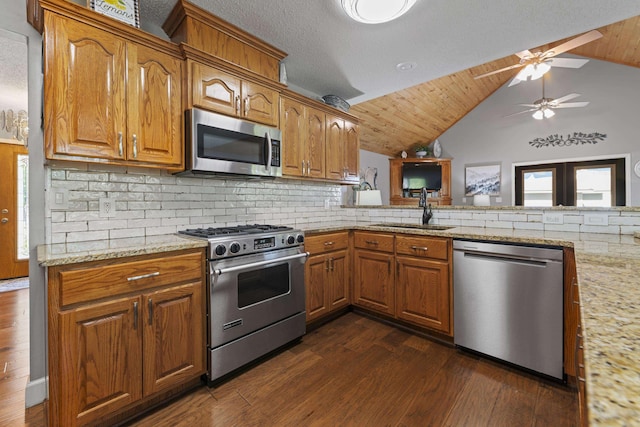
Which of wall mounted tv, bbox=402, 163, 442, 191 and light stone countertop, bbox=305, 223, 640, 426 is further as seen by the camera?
wall mounted tv, bbox=402, 163, 442, 191

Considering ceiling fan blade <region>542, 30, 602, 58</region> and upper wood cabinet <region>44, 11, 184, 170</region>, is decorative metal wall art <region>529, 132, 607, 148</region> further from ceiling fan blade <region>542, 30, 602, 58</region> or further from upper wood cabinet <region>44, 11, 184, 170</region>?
upper wood cabinet <region>44, 11, 184, 170</region>

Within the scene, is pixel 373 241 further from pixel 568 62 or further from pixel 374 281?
pixel 568 62

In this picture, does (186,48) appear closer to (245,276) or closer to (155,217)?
(155,217)

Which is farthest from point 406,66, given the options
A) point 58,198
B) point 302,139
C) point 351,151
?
point 58,198

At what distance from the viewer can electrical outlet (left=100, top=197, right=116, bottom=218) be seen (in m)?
1.87

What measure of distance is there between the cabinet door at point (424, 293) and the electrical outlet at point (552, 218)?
2.88ft

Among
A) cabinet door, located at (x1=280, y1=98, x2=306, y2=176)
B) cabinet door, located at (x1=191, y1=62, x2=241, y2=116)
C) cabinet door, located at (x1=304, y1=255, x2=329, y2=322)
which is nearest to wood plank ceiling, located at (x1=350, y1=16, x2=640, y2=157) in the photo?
cabinet door, located at (x1=280, y1=98, x2=306, y2=176)

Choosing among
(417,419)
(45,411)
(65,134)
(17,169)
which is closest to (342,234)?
(417,419)

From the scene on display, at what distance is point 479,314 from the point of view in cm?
A: 211

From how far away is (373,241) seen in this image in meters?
2.72

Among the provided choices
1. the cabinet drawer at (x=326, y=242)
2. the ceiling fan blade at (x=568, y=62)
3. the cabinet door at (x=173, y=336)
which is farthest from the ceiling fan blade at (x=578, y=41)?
the cabinet door at (x=173, y=336)

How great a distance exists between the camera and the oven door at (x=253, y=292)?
5.88 ft

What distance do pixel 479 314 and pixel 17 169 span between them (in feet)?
20.5

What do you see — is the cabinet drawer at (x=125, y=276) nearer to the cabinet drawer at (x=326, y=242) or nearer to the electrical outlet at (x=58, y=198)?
the electrical outlet at (x=58, y=198)
